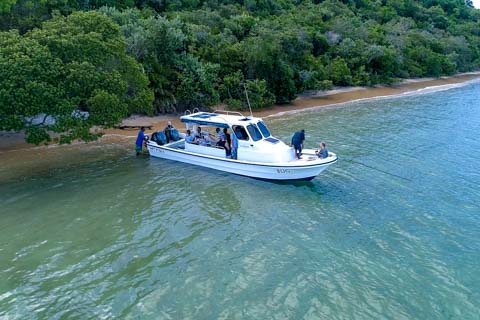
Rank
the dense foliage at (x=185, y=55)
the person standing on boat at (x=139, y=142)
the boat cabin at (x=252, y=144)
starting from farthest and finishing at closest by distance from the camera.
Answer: the person standing on boat at (x=139, y=142) < the dense foliage at (x=185, y=55) < the boat cabin at (x=252, y=144)

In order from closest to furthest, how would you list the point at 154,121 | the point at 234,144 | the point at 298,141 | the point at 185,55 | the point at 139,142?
1. the point at 298,141
2. the point at 234,144
3. the point at 139,142
4. the point at 154,121
5. the point at 185,55

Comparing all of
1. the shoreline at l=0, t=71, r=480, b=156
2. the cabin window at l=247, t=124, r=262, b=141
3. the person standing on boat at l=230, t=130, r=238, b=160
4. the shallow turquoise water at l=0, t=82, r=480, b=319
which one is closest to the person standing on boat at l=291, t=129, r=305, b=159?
the shallow turquoise water at l=0, t=82, r=480, b=319

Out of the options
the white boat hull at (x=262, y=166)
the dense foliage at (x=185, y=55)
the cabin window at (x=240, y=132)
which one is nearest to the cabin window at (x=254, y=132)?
the cabin window at (x=240, y=132)

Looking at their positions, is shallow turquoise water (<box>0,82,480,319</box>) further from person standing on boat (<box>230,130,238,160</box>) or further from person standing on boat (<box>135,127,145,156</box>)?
person standing on boat (<box>230,130,238,160</box>)

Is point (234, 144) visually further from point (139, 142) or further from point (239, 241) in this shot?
point (239, 241)

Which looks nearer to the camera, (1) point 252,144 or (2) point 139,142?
(1) point 252,144

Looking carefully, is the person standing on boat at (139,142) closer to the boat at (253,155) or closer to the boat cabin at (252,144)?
the boat at (253,155)

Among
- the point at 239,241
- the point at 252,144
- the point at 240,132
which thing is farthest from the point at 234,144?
the point at 239,241
